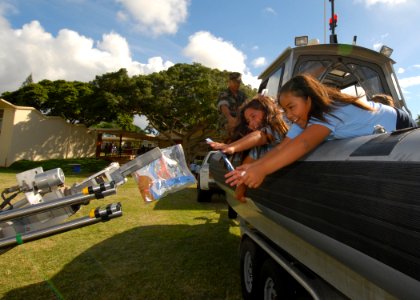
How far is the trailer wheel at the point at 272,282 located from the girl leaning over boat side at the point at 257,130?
63cm

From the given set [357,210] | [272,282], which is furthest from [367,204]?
[272,282]

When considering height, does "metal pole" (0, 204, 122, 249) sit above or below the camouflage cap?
below

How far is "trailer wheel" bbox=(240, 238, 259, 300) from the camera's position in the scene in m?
2.94

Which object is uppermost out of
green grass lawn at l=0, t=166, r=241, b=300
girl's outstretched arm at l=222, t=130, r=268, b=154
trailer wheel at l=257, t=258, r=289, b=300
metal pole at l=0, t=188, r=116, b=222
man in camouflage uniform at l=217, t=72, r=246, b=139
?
man in camouflage uniform at l=217, t=72, r=246, b=139

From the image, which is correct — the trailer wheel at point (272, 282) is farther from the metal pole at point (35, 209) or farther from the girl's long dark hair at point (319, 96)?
the metal pole at point (35, 209)

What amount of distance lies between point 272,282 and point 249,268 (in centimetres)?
69

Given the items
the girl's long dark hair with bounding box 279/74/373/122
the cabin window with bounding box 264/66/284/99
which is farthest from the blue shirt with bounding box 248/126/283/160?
the cabin window with bounding box 264/66/284/99

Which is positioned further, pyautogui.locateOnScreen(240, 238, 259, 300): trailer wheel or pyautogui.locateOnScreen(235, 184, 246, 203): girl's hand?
pyautogui.locateOnScreen(240, 238, 259, 300): trailer wheel

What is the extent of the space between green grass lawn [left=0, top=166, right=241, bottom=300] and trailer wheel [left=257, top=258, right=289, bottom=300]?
0.86 m

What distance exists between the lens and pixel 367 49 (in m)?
3.44

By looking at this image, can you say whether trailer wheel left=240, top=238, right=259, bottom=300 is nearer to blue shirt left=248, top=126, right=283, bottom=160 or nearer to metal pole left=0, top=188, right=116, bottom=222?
blue shirt left=248, top=126, right=283, bottom=160

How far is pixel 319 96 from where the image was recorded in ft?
5.44

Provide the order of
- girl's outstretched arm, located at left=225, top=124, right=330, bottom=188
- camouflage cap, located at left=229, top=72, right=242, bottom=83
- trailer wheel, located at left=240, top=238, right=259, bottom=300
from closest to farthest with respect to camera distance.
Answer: girl's outstretched arm, located at left=225, top=124, right=330, bottom=188, trailer wheel, located at left=240, top=238, right=259, bottom=300, camouflage cap, located at left=229, top=72, right=242, bottom=83

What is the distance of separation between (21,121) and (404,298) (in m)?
22.0
